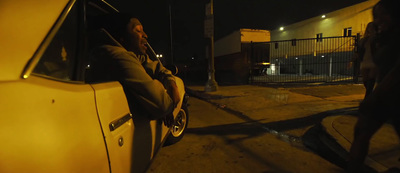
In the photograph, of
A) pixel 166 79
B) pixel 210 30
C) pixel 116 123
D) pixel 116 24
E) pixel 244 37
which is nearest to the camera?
pixel 116 123

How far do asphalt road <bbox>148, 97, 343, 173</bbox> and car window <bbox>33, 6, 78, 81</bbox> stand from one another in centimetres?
148

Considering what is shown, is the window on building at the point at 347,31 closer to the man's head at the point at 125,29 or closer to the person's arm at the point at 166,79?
the person's arm at the point at 166,79

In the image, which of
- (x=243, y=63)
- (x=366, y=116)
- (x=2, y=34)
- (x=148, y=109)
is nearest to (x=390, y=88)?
(x=366, y=116)

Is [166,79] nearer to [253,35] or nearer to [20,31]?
[20,31]

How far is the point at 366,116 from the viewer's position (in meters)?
2.07

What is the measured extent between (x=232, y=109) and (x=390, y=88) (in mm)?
4704

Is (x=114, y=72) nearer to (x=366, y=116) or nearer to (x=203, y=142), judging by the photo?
(x=366, y=116)

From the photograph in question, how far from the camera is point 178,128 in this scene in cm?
390

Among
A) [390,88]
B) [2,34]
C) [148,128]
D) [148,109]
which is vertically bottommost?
[148,128]

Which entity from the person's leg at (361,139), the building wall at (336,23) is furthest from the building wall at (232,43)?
the person's leg at (361,139)

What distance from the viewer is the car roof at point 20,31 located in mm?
1053

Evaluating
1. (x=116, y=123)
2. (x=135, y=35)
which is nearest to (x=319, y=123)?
(x=135, y=35)

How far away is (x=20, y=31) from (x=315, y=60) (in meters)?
24.0

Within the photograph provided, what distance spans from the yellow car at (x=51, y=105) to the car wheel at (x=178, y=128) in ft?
6.31
